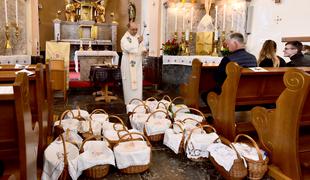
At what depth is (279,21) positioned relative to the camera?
606 centimetres

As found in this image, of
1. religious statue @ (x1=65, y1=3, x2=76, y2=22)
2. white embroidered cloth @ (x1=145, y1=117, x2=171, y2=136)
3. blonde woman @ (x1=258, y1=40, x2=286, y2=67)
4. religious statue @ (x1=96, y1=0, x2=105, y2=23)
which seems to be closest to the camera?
white embroidered cloth @ (x1=145, y1=117, x2=171, y2=136)

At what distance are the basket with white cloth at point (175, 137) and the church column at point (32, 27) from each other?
4.79 meters

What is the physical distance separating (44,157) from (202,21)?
594 centimetres

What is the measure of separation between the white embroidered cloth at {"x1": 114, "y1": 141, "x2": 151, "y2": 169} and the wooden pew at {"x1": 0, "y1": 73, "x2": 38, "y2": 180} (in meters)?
0.94

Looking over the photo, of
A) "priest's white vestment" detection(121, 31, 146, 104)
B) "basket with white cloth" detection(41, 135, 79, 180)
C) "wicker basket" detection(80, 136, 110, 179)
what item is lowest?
"wicker basket" detection(80, 136, 110, 179)

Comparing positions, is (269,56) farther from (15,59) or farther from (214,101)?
(15,59)

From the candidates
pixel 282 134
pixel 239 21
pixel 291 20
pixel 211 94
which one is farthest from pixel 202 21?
pixel 282 134

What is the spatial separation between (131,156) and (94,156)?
0.33 m

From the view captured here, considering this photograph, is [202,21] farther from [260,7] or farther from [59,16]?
[59,16]

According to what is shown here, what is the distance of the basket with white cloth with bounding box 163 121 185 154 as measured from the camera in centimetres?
316

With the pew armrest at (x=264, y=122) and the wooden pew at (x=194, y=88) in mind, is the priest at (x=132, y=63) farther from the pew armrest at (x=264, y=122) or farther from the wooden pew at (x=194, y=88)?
the pew armrest at (x=264, y=122)

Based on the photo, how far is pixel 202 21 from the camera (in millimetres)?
7480

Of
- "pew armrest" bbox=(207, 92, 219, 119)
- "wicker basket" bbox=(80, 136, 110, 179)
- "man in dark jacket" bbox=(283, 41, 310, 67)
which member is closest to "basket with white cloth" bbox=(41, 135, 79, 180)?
"wicker basket" bbox=(80, 136, 110, 179)

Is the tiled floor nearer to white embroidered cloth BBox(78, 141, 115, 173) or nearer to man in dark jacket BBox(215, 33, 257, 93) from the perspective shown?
white embroidered cloth BBox(78, 141, 115, 173)
